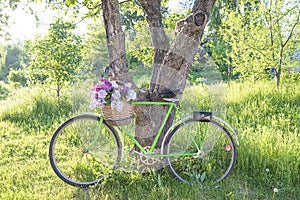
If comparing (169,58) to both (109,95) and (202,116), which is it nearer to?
(202,116)

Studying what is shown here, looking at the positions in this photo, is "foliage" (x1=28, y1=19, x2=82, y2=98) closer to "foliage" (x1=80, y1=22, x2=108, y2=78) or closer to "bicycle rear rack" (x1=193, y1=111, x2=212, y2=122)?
"foliage" (x1=80, y1=22, x2=108, y2=78)

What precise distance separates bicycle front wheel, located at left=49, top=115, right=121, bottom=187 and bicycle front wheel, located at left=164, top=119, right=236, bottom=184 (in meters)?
0.56

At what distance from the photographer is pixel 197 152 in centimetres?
323

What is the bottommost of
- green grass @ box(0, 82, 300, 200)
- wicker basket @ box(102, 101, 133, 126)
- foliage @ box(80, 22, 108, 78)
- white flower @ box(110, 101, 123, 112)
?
green grass @ box(0, 82, 300, 200)

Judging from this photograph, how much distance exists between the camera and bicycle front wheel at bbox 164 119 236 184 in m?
3.18

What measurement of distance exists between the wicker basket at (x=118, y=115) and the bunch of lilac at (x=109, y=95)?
4cm

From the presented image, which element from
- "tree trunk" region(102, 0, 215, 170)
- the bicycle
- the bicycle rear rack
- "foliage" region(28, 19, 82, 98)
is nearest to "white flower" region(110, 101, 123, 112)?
the bicycle

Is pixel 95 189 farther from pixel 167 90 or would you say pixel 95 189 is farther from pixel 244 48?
pixel 244 48

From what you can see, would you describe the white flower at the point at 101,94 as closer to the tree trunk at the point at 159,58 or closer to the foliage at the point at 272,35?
the tree trunk at the point at 159,58

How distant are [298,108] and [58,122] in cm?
400

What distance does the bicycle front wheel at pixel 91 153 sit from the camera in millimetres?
3125

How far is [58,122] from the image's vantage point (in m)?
5.59

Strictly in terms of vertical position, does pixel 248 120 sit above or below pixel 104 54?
below

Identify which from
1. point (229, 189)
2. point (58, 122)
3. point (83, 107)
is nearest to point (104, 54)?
point (83, 107)
